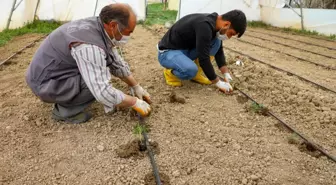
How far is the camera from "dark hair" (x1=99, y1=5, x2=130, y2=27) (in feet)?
7.33

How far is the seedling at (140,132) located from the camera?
2365 mm

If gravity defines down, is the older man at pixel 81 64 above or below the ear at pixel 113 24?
below

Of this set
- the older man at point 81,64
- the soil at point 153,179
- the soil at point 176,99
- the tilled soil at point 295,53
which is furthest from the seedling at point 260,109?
the tilled soil at point 295,53

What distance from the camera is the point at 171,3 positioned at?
16859 mm

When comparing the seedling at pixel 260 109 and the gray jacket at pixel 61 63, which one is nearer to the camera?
the gray jacket at pixel 61 63

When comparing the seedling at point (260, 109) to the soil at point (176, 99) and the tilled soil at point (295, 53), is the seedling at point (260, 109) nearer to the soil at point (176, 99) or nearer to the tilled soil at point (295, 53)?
the soil at point (176, 99)

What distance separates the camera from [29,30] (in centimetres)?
781

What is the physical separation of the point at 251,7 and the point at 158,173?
9554 mm

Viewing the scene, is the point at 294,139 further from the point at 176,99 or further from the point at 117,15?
the point at 117,15

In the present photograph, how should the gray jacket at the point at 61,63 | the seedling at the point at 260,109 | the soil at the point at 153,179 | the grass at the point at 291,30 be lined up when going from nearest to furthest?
the soil at the point at 153,179, the gray jacket at the point at 61,63, the seedling at the point at 260,109, the grass at the point at 291,30

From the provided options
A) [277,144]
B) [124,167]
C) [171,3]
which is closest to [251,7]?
[171,3]

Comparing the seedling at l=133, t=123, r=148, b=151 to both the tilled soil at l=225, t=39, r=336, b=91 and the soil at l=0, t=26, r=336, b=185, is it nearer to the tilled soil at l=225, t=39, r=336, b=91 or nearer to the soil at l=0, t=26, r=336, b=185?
the soil at l=0, t=26, r=336, b=185

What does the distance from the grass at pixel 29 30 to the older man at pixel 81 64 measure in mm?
4346

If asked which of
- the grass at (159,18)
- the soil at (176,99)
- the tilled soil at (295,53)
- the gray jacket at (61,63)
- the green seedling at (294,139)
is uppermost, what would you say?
the gray jacket at (61,63)
